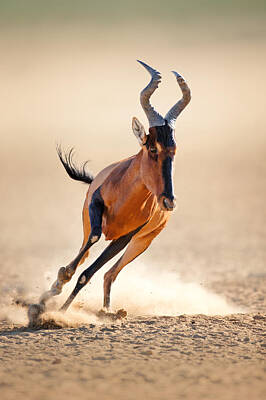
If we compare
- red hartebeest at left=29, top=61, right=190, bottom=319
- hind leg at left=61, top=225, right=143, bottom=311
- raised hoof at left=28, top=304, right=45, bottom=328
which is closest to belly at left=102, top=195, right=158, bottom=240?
red hartebeest at left=29, top=61, right=190, bottom=319

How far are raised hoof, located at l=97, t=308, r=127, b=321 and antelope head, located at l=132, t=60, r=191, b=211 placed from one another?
5.24 feet

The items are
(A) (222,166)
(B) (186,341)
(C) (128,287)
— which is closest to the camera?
(B) (186,341)

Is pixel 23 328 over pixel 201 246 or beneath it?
beneath

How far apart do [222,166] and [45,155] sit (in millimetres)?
13693

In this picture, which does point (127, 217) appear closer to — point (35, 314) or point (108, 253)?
point (108, 253)

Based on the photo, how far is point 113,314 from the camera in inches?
333

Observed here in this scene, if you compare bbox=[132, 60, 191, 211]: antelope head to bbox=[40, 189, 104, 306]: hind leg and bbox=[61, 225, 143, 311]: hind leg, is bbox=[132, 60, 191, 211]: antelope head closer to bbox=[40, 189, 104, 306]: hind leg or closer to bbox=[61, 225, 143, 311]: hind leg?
bbox=[40, 189, 104, 306]: hind leg

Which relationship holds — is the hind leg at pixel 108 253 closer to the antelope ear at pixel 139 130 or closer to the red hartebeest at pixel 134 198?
the red hartebeest at pixel 134 198

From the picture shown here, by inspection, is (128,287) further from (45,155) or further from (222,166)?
(45,155)

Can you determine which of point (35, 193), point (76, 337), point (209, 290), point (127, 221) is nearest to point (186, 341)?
point (76, 337)

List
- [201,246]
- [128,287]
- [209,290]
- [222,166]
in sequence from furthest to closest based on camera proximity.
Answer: [222,166] < [201,246] < [209,290] < [128,287]

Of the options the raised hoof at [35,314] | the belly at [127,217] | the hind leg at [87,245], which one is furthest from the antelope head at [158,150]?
the raised hoof at [35,314]

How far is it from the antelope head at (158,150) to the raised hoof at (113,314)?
5.24 ft

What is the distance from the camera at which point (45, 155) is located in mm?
48781
